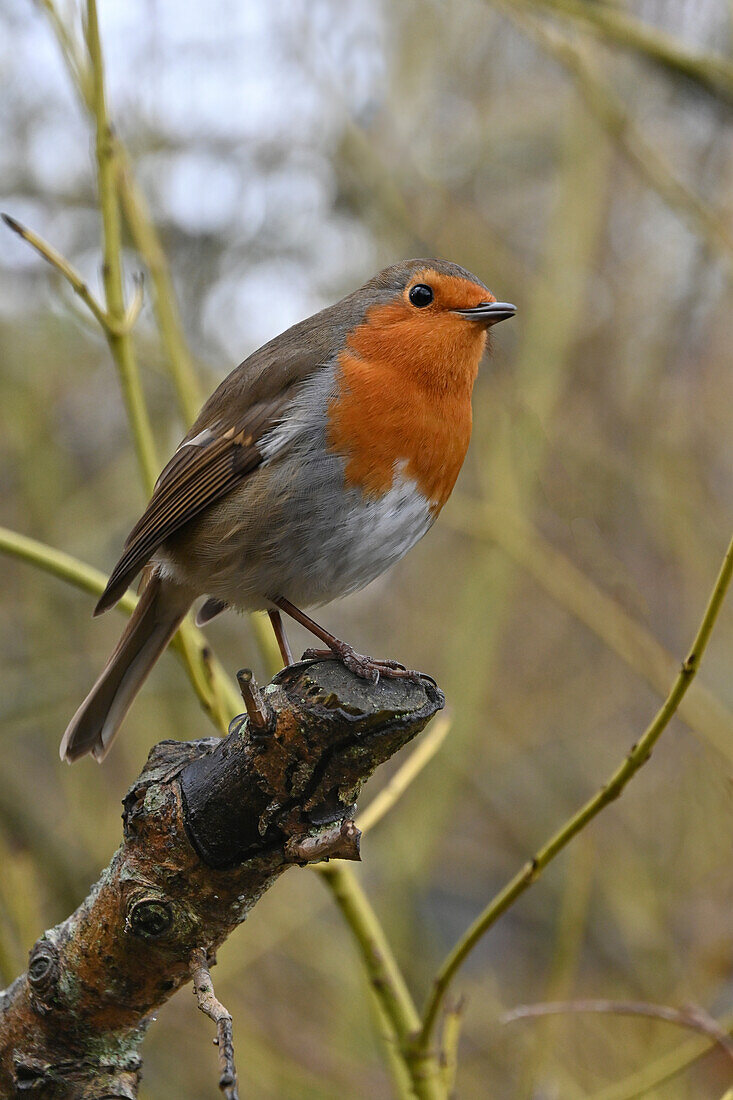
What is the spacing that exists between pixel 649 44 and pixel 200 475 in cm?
193

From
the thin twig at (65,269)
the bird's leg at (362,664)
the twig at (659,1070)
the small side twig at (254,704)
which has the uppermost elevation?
the thin twig at (65,269)

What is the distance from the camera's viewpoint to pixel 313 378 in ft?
9.37

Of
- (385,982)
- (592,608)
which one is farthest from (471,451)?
(385,982)

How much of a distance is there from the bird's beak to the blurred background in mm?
1112

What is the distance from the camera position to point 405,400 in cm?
275

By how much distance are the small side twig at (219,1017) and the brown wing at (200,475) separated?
1328 millimetres

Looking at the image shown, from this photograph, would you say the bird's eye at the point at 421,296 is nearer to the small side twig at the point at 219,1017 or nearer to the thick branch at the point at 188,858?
the thick branch at the point at 188,858

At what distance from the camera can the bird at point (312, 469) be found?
8.78ft

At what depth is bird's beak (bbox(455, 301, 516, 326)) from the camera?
293 cm

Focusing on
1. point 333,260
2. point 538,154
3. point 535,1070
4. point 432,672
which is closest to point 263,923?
point 432,672

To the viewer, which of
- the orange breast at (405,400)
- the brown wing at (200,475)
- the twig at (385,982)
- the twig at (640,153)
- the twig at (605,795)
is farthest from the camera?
the twig at (640,153)

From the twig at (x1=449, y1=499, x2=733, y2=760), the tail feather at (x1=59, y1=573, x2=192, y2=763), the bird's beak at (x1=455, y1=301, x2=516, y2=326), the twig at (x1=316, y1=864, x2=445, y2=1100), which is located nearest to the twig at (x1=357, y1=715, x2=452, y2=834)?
the twig at (x1=316, y1=864, x2=445, y2=1100)

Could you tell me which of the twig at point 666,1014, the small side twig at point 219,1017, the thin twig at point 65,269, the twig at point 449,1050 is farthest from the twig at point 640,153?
the small side twig at point 219,1017

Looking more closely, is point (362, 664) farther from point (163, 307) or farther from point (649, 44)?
point (649, 44)
